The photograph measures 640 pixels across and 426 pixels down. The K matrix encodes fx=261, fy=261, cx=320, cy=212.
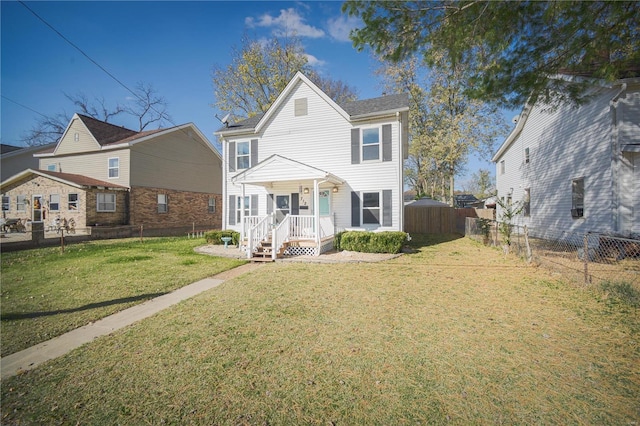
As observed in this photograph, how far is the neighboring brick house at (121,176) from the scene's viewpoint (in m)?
16.7

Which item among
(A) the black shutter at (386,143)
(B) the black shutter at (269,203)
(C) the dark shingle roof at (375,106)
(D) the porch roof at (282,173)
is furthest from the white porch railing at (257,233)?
(C) the dark shingle roof at (375,106)

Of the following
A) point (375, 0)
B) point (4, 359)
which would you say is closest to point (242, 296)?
point (4, 359)

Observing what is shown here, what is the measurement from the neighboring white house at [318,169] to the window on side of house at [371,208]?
4cm

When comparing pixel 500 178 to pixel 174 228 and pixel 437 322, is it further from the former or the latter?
pixel 174 228

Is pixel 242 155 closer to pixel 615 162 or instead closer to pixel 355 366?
pixel 355 366

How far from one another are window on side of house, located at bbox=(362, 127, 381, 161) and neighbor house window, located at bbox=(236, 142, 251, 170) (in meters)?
6.13

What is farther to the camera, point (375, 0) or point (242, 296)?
point (242, 296)

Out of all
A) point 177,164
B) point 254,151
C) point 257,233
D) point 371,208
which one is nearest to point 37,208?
point 177,164

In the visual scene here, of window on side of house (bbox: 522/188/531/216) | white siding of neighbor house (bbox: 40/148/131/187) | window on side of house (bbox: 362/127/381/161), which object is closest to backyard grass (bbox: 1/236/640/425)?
Result: window on side of house (bbox: 362/127/381/161)

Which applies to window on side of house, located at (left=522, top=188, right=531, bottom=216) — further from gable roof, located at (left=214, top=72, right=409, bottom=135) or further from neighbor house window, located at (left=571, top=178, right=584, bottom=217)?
gable roof, located at (left=214, top=72, right=409, bottom=135)

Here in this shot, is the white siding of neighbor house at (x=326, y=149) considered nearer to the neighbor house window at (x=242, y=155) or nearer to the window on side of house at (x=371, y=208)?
the window on side of house at (x=371, y=208)

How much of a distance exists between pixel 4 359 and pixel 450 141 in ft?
85.6

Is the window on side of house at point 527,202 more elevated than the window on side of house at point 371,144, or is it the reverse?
the window on side of house at point 371,144

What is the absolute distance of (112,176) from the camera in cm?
1809
